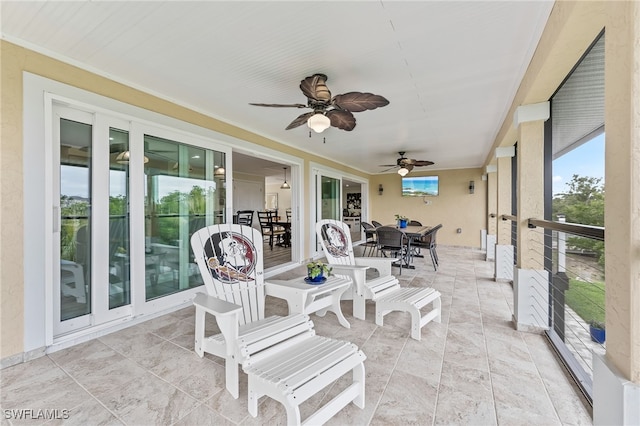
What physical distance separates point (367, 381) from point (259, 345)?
811 mm

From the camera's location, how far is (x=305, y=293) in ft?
6.84

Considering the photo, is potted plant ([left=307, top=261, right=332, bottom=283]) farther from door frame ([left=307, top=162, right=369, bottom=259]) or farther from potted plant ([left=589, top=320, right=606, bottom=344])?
door frame ([left=307, top=162, right=369, bottom=259])

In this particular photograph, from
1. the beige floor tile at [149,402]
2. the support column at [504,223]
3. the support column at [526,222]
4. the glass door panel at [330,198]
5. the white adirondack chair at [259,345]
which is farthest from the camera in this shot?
the glass door panel at [330,198]

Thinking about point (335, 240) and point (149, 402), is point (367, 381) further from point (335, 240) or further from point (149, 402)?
point (335, 240)

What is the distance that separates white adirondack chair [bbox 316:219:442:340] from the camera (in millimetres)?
2432

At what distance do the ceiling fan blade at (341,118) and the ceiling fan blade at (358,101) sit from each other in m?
0.15

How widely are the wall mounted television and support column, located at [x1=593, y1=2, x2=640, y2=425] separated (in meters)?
7.61

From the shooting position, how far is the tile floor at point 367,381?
1472 millimetres

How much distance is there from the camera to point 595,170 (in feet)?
8.30

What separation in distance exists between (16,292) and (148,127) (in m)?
1.84

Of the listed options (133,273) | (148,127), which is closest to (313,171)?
(148,127)

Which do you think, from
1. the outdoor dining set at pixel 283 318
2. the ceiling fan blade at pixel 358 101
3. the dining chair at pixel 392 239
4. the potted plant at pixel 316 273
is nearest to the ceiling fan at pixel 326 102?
the ceiling fan blade at pixel 358 101
